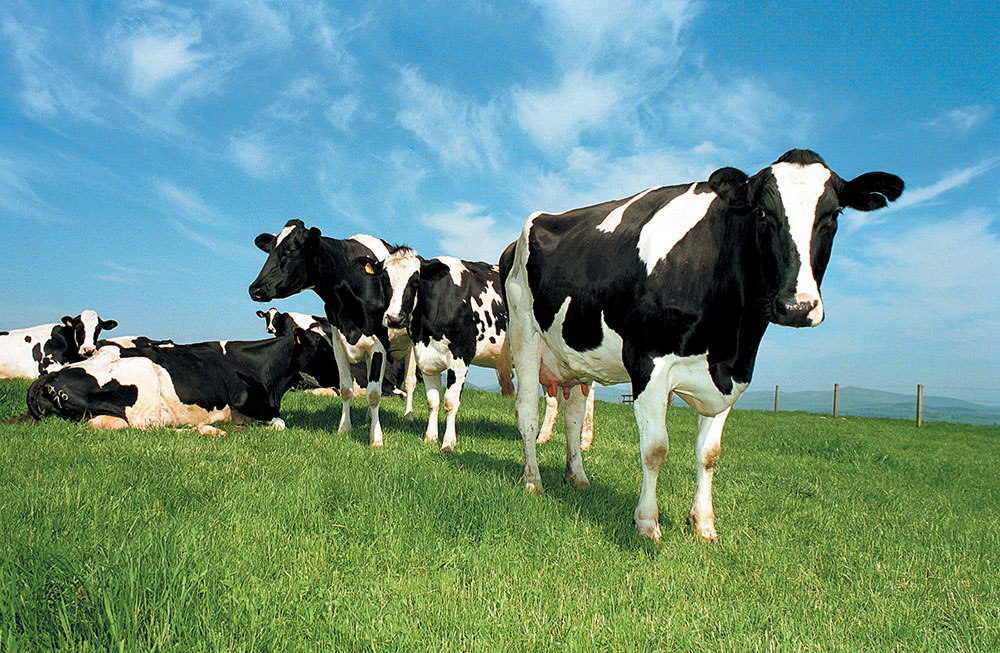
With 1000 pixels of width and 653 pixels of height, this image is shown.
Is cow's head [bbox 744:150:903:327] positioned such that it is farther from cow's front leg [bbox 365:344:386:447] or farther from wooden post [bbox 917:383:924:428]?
wooden post [bbox 917:383:924:428]

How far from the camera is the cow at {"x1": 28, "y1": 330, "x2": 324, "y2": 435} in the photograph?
26.9 ft

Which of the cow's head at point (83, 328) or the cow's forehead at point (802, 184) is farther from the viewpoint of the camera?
the cow's head at point (83, 328)

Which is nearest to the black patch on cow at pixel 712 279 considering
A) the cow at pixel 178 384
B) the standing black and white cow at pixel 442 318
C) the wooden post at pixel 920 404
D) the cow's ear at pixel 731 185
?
the cow's ear at pixel 731 185

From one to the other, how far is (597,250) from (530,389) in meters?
1.69

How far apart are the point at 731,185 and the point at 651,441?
6.15 ft

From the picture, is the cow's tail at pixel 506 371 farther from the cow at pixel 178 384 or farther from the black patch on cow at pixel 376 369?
the cow at pixel 178 384

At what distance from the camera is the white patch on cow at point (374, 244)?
32.5 feet

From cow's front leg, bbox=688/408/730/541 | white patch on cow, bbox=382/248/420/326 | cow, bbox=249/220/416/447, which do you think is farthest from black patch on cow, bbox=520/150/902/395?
cow, bbox=249/220/416/447

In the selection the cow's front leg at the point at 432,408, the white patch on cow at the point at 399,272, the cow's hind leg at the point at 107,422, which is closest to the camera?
the cow's hind leg at the point at 107,422

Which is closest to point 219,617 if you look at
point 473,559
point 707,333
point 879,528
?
point 473,559

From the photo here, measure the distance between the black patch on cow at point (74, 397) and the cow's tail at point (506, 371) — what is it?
5281 mm

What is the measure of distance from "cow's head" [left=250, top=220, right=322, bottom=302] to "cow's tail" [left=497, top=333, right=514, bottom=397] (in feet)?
10.8

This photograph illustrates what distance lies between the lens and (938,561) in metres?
4.51

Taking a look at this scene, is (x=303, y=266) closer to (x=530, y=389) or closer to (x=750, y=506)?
(x=530, y=389)
